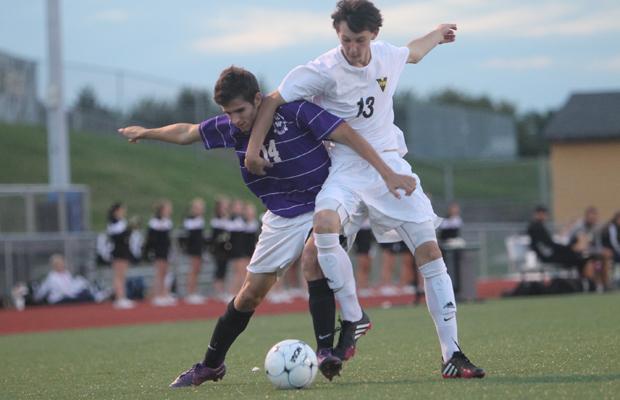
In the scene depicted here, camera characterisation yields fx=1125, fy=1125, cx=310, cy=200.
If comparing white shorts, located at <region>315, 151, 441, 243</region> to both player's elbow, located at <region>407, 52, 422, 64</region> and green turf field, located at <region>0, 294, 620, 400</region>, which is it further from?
green turf field, located at <region>0, 294, 620, 400</region>

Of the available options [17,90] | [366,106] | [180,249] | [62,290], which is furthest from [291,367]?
[17,90]

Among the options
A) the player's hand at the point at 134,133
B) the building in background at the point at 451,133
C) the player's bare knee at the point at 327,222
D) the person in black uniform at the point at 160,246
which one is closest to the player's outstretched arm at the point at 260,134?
the player's bare knee at the point at 327,222

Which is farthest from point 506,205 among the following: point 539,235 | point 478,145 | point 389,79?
point 389,79

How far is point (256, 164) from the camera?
6816 millimetres

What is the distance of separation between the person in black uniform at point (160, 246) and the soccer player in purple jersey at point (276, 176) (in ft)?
45.7

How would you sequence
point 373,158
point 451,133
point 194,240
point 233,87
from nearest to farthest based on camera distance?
point 373,158
point 233,87
point 194,240
point 451,133

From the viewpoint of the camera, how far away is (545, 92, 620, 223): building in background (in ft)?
107

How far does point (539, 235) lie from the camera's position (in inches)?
835

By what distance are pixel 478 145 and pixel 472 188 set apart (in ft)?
18.3

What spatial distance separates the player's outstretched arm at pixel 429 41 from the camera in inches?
294

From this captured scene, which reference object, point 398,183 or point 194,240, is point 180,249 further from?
point 398,183

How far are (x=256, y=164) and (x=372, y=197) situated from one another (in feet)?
2.42

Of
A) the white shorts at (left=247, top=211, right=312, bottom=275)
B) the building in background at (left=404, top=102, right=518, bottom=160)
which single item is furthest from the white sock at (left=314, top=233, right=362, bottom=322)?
the building in background at (left=404, top=102, right=518, bottom=160)

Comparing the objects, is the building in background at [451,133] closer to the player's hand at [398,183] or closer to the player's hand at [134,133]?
the player's hand at [134,133]
